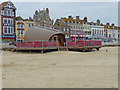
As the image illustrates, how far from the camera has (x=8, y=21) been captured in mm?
50219

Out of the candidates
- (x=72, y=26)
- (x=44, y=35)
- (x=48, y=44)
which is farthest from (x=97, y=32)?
(x=48, y=44)

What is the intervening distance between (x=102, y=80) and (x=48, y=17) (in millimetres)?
59353

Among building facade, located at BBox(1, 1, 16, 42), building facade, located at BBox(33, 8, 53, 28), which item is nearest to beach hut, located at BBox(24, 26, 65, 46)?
building facade, located at BBox(1, 1, 16, 42)

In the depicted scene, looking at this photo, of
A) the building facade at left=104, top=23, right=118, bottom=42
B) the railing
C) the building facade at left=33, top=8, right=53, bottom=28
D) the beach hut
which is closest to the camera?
the railing

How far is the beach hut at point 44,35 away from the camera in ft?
86.0

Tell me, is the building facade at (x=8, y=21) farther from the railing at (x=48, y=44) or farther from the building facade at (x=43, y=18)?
the railing at (x=48, y=44)

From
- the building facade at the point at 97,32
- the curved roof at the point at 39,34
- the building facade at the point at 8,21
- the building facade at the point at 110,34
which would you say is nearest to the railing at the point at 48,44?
the curved roof at the point at 39,34

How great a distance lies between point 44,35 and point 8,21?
27.9 m

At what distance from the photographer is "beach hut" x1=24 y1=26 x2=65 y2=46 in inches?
1032

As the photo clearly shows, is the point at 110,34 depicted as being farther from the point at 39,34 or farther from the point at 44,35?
the point at 44,35

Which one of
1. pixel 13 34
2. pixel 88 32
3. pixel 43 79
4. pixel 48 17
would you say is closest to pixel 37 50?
pixel 43 79

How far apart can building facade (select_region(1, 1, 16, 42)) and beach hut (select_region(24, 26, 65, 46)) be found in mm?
22684

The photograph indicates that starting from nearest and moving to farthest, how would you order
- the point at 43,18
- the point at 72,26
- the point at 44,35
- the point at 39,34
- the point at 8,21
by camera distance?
1. the point at 44,35
2. the point at 39,34
3. the point at 8,21
4. the point at 43,18
5. the point at 72,26

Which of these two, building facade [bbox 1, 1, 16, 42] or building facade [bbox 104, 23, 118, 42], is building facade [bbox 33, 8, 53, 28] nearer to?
building facade [bbox 1, 1, 16, 42]
